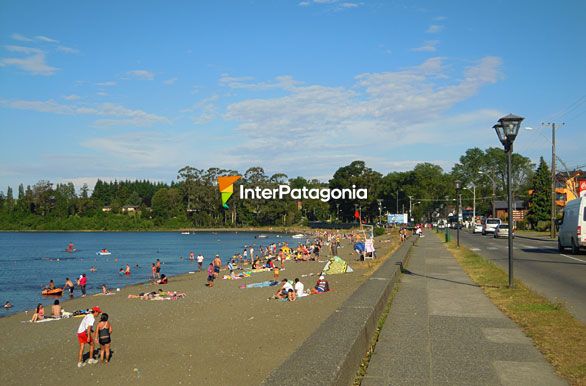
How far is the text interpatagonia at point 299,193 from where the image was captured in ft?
437

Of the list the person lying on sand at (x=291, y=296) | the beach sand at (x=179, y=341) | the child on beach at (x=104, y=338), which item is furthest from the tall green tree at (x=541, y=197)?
the child on beach at (x=104, y=338)

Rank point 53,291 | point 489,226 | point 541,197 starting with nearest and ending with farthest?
point 53,291, point 489,226, point 541,197

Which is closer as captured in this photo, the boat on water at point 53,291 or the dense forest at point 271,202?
the boat on water at point 53,291

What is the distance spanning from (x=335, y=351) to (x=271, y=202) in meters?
142

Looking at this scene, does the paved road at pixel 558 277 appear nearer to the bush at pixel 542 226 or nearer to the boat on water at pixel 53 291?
the boat on water at pixel 53 291

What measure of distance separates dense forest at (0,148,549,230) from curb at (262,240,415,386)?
113 metres

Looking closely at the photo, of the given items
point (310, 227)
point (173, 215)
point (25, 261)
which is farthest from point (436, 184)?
point (25, 261)

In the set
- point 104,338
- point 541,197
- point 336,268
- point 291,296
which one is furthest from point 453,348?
point 541,197

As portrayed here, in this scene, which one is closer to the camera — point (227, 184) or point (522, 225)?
point (522, 225)

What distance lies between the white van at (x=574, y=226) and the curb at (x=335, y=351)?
66.3 ft

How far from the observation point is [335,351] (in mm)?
6395

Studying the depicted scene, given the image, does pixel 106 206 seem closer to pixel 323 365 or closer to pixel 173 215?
pixel 173 215

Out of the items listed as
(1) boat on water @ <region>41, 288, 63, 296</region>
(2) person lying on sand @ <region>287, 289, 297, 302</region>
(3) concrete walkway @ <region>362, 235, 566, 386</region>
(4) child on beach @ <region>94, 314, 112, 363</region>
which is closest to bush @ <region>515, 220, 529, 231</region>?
(1) boat on water @ <region>41, 288, 63, 296</region>

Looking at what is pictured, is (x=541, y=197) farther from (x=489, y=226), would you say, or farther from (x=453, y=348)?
(x=453, y=348)
